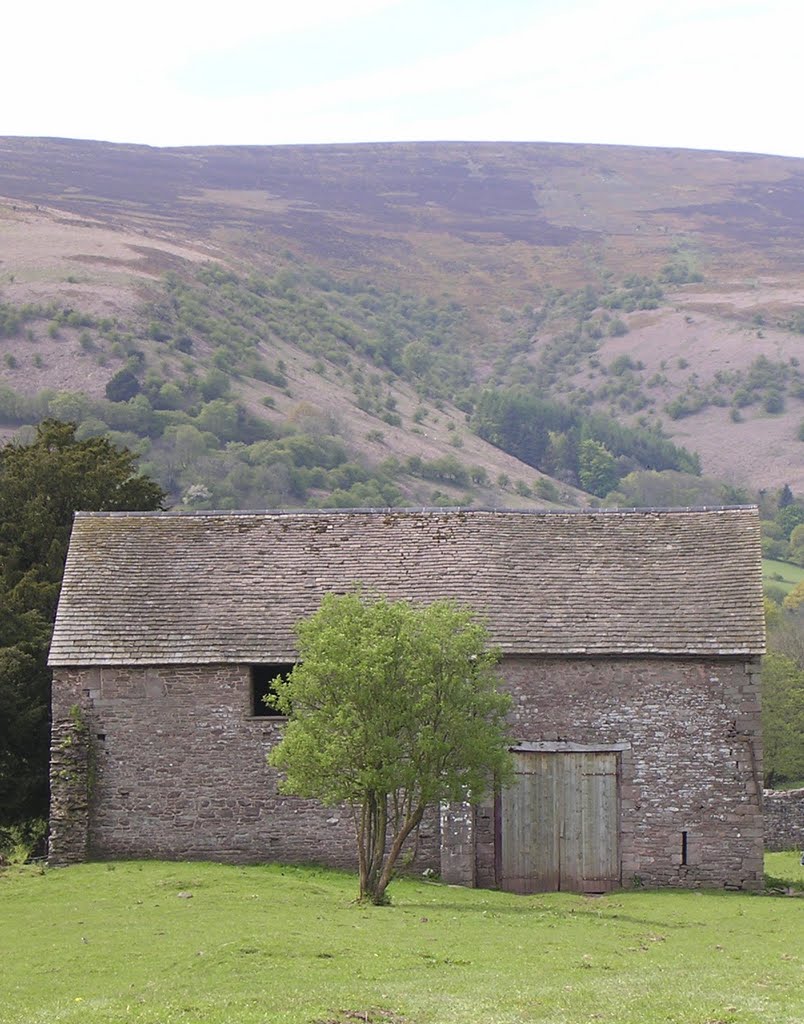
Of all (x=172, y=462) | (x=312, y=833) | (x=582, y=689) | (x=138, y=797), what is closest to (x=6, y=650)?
(x=138, y=797)

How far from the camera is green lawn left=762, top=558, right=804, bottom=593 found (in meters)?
119

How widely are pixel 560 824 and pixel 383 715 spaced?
6636 millimetres

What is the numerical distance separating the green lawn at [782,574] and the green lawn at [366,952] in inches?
3652

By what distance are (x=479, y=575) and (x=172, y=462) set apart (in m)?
86.8

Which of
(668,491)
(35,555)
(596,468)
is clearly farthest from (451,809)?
(596,468)

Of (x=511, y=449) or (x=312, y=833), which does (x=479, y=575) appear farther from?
(x=511, y=449)

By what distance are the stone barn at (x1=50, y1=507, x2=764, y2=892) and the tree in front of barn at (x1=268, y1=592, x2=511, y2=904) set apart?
13.4 feet

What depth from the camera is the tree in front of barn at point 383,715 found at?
→ 25312 mm

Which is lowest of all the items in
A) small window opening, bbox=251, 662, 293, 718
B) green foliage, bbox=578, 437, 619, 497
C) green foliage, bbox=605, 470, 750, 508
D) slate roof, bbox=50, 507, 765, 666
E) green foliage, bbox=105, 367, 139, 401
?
small window opening, bbox=251, 662, 293, 718

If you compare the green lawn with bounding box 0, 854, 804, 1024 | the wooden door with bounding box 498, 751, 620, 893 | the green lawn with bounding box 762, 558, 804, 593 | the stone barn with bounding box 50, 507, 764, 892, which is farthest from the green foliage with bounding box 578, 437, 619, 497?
the green lawn with bounding box 0, 854, 804, 1024

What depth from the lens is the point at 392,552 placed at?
33000 millimetres

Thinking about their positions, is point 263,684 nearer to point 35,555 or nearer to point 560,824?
point 560,824

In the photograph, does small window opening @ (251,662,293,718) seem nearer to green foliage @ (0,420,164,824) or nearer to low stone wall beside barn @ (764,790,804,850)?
green foliage @ (0,420,164,824)

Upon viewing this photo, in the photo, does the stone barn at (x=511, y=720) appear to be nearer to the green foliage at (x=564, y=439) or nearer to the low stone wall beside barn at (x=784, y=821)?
the low stone wall beside barn at (x=784, y=821)
